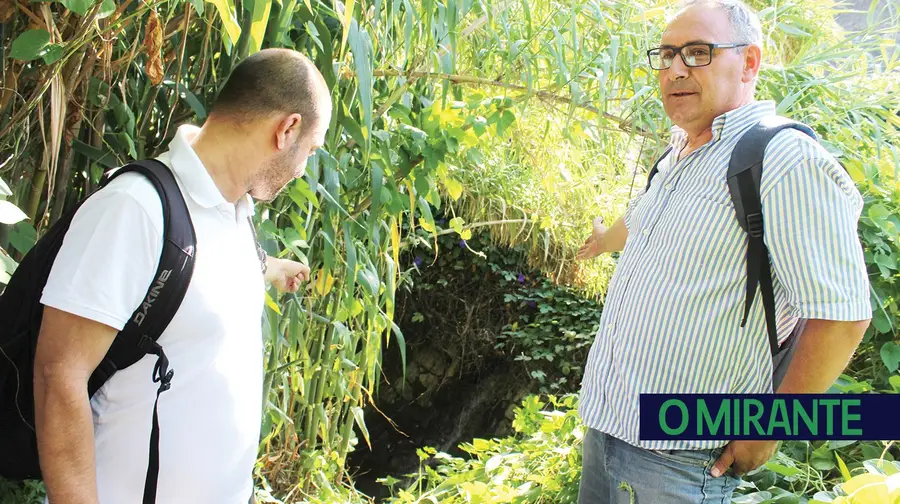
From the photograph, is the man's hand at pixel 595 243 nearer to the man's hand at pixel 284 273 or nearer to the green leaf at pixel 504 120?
the green leaf at pixel 504 120

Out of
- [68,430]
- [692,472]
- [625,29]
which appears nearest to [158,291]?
[68,430]

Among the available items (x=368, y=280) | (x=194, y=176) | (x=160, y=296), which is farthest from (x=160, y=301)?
(x=368, y=280)

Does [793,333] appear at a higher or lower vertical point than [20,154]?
lower

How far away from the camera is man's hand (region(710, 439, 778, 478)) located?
1.10 metres

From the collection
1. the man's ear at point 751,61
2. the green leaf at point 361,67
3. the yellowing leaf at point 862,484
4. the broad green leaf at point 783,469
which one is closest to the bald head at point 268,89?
the green leaf at point 361,67

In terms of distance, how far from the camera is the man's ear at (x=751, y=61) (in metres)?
1.23

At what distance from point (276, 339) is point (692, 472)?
826 mm

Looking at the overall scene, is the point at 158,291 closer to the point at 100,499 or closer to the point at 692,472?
the point at 100,499

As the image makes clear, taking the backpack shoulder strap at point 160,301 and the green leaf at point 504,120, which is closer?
the backpack shoulder strap at point 160,301

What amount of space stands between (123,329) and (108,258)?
9 cm

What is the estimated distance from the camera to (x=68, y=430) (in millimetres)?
851

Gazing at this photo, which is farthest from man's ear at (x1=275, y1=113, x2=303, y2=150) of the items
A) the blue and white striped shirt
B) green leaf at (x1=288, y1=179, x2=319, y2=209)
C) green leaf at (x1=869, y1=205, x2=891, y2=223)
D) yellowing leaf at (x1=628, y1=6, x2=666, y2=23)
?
green leaf at (x1=869, y1=205, x2=891, y2=223)

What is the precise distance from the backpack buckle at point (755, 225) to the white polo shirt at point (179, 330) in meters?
0.70

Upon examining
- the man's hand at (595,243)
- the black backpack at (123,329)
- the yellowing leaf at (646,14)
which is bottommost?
the man's hand at (595,243)
